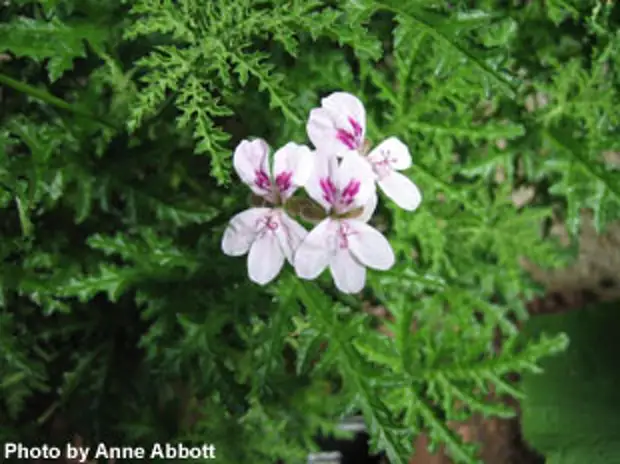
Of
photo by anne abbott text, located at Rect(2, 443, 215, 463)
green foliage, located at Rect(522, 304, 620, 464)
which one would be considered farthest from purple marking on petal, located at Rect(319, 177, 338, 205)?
green foliage, located at Rect(522, 304, 620, 464)

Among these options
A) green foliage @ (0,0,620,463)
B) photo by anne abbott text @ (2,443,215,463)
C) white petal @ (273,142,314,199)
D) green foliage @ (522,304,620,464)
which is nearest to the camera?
white petal @ (273,142,314,199)

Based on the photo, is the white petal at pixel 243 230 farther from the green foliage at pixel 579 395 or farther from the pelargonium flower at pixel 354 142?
the green foliage at pixel 579 395

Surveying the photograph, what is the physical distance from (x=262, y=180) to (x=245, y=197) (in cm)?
22

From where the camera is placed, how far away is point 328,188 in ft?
2.88

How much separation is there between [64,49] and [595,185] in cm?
73

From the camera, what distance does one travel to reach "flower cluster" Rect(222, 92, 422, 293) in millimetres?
873

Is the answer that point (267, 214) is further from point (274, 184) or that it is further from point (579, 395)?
point (579, 395)

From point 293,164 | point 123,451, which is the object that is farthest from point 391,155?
point 123,451

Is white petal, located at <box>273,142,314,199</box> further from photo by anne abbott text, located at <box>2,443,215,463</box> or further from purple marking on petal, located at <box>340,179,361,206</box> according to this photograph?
photo by anne abbott text, located at <box>2,443,215,463</box>

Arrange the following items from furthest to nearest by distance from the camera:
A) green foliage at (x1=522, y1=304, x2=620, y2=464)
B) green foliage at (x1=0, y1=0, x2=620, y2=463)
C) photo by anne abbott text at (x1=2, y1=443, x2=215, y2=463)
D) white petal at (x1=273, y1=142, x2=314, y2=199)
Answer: green foliage at (x1=522, y1=304, x2=620, y2=464)
photo by anne abbott text at (x1=2, y1=443, x2=215, y2=463)
green foliage at (x1=0, y1=0, x2=620, y2=463)
white petal at (x1=273, y1=142, x2=314, y2=199)

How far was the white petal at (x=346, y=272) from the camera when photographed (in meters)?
0.89

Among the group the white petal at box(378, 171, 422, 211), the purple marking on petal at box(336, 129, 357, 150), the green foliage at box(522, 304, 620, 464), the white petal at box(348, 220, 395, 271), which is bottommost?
the green foliage at box(522, 304, 620, 464)

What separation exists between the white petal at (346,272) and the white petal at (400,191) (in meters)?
0.10

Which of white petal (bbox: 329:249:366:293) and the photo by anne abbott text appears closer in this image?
white petal (bbox: 329:249:366:293)
